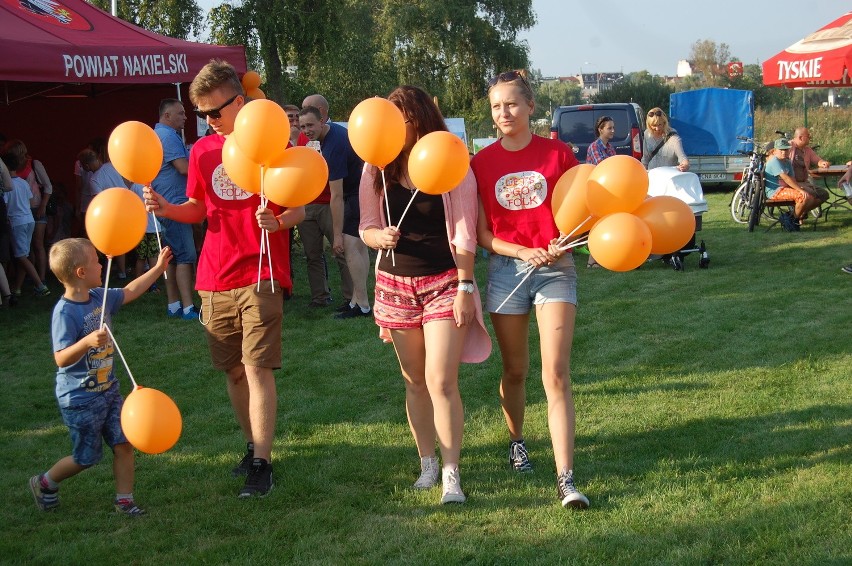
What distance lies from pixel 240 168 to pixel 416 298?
0.99m

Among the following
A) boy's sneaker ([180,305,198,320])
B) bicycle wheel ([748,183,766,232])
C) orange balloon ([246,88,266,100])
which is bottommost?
boy's sneaker ([180,305,198,320])

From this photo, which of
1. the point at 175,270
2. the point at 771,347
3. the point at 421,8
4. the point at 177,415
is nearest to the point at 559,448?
the point at 177,415

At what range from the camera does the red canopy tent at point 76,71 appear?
888 centimetres

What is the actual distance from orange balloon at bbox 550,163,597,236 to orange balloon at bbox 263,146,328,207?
1066 mm

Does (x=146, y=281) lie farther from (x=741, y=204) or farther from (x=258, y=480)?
(x=741, y=204)

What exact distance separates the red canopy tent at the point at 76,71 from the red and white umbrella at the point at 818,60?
7111 mm

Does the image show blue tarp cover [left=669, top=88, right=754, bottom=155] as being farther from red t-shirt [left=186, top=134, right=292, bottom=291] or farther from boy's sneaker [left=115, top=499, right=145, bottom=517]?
boy's sneaker [left=115, top=499, right=145, bottom=517]

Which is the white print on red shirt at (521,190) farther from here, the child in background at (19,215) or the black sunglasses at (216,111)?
the child in background at (19,215)

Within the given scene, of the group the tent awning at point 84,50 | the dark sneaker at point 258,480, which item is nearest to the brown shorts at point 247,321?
the dark sneaker at point 258,480

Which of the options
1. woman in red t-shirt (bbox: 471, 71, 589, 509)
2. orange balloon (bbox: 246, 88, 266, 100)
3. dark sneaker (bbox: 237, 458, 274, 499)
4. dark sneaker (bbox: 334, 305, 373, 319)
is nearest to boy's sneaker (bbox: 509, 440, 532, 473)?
woman in red t-shirt (bbox: 471, 71, 589, 509)

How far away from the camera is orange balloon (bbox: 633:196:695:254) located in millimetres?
3945

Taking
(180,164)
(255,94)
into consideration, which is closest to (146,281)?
Answer: (255,94)

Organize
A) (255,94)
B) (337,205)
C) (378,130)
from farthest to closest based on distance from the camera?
(337,205)
(255,94)
(378,130)

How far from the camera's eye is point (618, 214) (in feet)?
12.8
